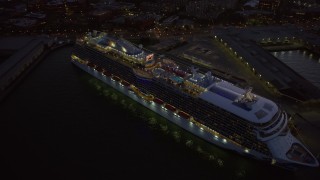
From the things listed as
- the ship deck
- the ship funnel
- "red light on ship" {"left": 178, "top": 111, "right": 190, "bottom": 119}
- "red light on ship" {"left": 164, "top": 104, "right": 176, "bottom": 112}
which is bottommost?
"red light on ship" {"left": 178, "top": 111, "right": 190, "bottom": 119}

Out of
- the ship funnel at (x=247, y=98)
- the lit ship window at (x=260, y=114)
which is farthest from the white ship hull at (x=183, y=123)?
the ship funnel at (x=247, y=98)

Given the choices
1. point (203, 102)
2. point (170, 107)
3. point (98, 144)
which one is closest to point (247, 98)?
point (203, 102)

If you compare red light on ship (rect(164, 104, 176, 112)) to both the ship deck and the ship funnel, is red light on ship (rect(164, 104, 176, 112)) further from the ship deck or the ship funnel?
the ship funnel

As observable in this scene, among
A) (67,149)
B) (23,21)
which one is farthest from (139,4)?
(67,149)

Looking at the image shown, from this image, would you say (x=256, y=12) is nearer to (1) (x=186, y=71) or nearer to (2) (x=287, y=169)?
(1) (x=186, y=71)

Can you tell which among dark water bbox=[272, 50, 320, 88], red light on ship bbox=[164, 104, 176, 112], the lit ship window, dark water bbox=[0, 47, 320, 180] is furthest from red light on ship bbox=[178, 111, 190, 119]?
dark water bbox=[272, 50, 320, 88]

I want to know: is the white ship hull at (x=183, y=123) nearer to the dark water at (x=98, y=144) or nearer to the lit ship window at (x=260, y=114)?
the dark water at (x=98, y=144)

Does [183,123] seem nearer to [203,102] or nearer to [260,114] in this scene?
→ [203,102]
